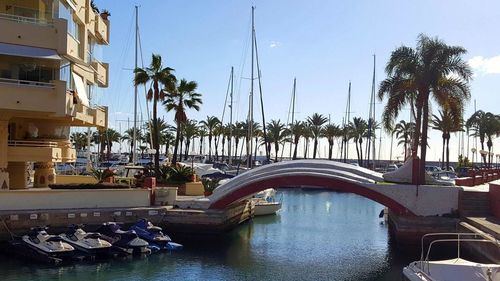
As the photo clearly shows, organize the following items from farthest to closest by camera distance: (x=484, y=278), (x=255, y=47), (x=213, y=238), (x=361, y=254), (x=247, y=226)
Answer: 1. (x=255, y=47)
2. (x=247, y=226)
3. (x=213, y=238)
4. (x=361, y=254)
5. (x=484, y=278)

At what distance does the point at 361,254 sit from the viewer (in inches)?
1278

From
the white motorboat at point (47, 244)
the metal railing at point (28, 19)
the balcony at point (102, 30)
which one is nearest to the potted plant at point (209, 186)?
the balcony at point (102, 30)

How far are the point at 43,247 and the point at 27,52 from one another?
1226cm

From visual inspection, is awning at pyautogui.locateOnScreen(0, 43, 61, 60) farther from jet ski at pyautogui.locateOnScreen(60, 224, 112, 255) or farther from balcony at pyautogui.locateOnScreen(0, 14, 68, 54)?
jet ski at pyautogui.locateOnScreen(60, 224, 112, 255)

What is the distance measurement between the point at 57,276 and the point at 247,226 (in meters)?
20.8

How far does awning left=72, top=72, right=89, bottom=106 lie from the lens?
121 ft

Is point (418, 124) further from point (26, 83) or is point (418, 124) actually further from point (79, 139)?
point (79, 139)

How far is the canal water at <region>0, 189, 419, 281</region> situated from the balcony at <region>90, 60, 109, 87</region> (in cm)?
1582

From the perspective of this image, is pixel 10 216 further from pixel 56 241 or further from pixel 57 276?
pixel 57 276

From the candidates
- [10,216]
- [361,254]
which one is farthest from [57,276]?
[361,254]

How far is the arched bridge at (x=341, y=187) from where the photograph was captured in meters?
33.2

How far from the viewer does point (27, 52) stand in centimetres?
3291

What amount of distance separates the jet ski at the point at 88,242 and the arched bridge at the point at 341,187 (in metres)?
9.25

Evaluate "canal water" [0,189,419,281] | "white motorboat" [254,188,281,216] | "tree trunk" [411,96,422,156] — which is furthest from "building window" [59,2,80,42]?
"tree trunk" [411,96,422,156]
